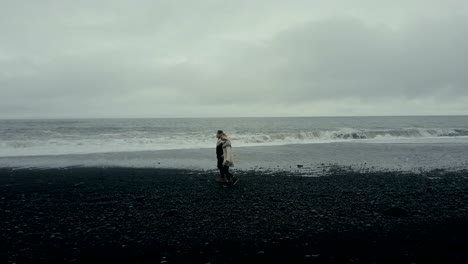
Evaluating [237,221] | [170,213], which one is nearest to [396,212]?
[237,221]

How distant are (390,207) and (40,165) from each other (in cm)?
2008

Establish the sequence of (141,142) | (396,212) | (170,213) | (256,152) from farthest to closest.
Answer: (141,142)
(256,152)
(170,213)
(396,212)

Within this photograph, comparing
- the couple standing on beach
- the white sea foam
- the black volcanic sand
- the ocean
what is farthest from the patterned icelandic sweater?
the white sea foam

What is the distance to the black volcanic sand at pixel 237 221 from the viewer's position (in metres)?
6.78

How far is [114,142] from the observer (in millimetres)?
36312

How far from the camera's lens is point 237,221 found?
352 inches

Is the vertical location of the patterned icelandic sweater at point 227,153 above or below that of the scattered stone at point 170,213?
above

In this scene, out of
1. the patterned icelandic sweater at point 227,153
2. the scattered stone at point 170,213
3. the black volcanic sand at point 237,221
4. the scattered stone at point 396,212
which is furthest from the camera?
the patterned icelandic sweater at point 227,153

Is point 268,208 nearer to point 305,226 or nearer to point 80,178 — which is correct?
point 305,226

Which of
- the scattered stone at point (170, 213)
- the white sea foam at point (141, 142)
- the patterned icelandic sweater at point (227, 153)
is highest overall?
the patterned icelandic sweater at point (227, 153)

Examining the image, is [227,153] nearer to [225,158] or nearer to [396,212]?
[225,158]

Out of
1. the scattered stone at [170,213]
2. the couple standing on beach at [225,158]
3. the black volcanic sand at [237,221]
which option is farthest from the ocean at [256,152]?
the scattered stone at [170,213]

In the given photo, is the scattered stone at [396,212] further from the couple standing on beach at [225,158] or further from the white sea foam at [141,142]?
the white sea foam at [141,142]

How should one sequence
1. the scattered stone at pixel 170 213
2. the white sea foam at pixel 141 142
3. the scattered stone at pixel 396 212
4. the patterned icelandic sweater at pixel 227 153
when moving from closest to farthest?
the scattered stone at pixel 396 212
the scattered stone at pixel 170 213
the patterned icelandic sweater at pixel 227 153
the white sea foam at pixel 141 142
